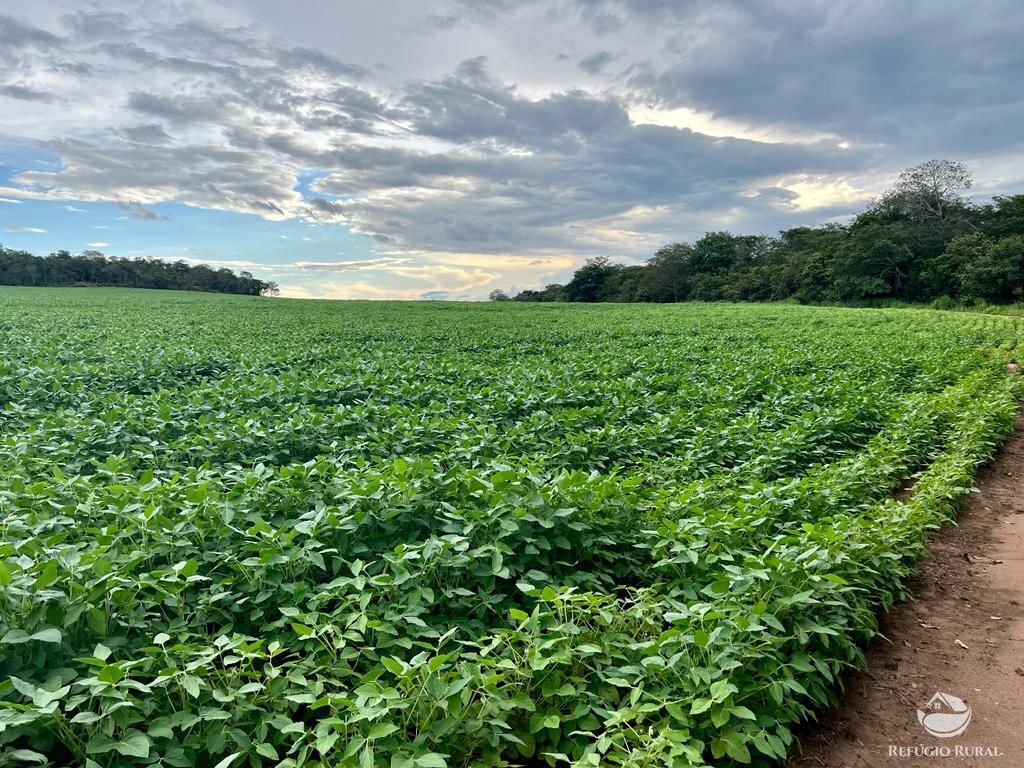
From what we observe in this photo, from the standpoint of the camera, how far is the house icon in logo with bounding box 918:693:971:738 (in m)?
3.22

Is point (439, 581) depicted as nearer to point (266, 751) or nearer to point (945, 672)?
point (266, 751)

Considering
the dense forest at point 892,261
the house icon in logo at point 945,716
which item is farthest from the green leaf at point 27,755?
the dense forest at point 892,261

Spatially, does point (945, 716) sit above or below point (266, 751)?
below

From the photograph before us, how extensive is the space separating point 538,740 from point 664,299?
8013 centimetres

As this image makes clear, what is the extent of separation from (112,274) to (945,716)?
10410cm

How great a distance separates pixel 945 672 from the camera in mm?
3707

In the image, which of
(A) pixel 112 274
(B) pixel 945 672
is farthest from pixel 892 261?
(A) pixel 112 274

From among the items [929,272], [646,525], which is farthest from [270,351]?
[929,272]

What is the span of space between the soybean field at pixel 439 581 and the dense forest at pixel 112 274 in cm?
8914

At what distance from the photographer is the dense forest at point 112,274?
77.1 meters

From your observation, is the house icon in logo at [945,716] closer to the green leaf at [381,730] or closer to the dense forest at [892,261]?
the green leaf at [381,730]

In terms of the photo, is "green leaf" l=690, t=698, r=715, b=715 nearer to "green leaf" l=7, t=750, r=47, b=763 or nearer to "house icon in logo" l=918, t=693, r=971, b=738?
"house icon in logo" l=918, t=693, r=971, b=738

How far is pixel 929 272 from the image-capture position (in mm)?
48750

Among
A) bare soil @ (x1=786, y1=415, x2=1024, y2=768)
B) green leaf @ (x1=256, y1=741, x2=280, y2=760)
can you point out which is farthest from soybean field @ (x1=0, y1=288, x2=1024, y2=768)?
bare soil @ (x1=786, y1=415, x2=1024, y2=768)
